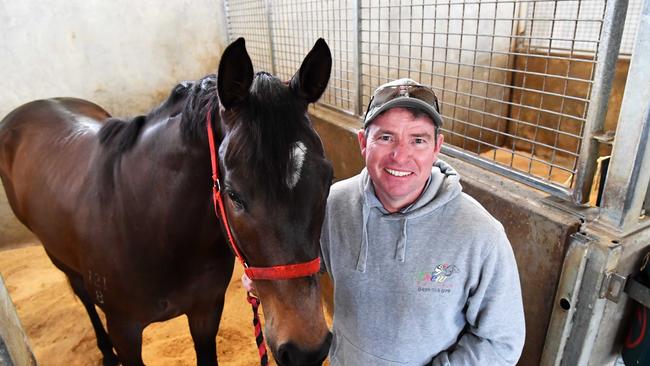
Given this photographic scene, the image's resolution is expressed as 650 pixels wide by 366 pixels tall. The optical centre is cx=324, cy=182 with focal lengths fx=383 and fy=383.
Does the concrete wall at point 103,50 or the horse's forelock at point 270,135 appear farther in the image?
the concrete wall at point 103,50

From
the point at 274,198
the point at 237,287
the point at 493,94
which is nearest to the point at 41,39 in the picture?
the point at 237,287

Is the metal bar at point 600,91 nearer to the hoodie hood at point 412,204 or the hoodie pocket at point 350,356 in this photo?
the hoodie hood at point 412,204

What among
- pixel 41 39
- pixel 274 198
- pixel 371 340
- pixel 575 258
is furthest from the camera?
pixel 41 39

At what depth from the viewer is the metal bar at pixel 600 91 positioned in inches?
40.2

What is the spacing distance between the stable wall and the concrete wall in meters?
3.56

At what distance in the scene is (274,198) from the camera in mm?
848

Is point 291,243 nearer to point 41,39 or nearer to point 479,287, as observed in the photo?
point 479,287

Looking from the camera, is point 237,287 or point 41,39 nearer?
point 237,287

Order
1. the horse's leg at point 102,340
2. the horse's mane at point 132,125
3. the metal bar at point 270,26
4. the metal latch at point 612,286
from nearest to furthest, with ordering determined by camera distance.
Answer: the metal latch at point 612,286 → the horse's mane at point 132,125 → the horse's leg at point 102,340 → the metal bar at point 270,26

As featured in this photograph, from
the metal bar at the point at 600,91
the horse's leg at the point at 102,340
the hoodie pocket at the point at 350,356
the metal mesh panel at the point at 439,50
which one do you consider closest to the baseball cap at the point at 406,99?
the metal bar at the point at 600,91

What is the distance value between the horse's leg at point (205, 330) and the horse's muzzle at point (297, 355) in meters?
0.84

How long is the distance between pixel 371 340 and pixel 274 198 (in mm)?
482

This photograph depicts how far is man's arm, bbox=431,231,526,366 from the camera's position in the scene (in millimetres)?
880

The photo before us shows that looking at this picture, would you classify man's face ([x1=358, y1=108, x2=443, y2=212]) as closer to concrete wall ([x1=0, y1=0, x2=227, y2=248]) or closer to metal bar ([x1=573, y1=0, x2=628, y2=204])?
metal bar ([x1=573, y1=0, x2=628, y2=204])
